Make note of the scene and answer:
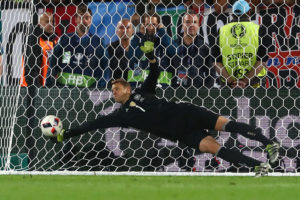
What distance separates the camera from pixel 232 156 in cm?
573

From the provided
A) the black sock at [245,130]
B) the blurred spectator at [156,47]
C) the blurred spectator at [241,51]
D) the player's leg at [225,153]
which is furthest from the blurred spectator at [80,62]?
the black sock at [245,130]

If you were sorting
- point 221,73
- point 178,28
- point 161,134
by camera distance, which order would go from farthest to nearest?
point 178,28, point 221,73, point 161,134

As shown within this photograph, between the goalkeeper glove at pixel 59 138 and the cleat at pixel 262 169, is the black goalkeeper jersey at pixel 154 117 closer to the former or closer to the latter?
the goalkeeper glove at pixel 59 138

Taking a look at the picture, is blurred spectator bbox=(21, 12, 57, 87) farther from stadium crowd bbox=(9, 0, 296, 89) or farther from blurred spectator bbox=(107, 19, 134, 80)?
blurred spectator bbox=(107, 19, 134, 80)

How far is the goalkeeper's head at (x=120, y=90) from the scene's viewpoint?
6.24m

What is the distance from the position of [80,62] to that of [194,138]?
167 cm

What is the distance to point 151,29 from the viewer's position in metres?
6.88

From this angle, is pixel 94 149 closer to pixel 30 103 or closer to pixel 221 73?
pixel 30 103

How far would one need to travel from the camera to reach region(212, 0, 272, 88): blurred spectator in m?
6.59
